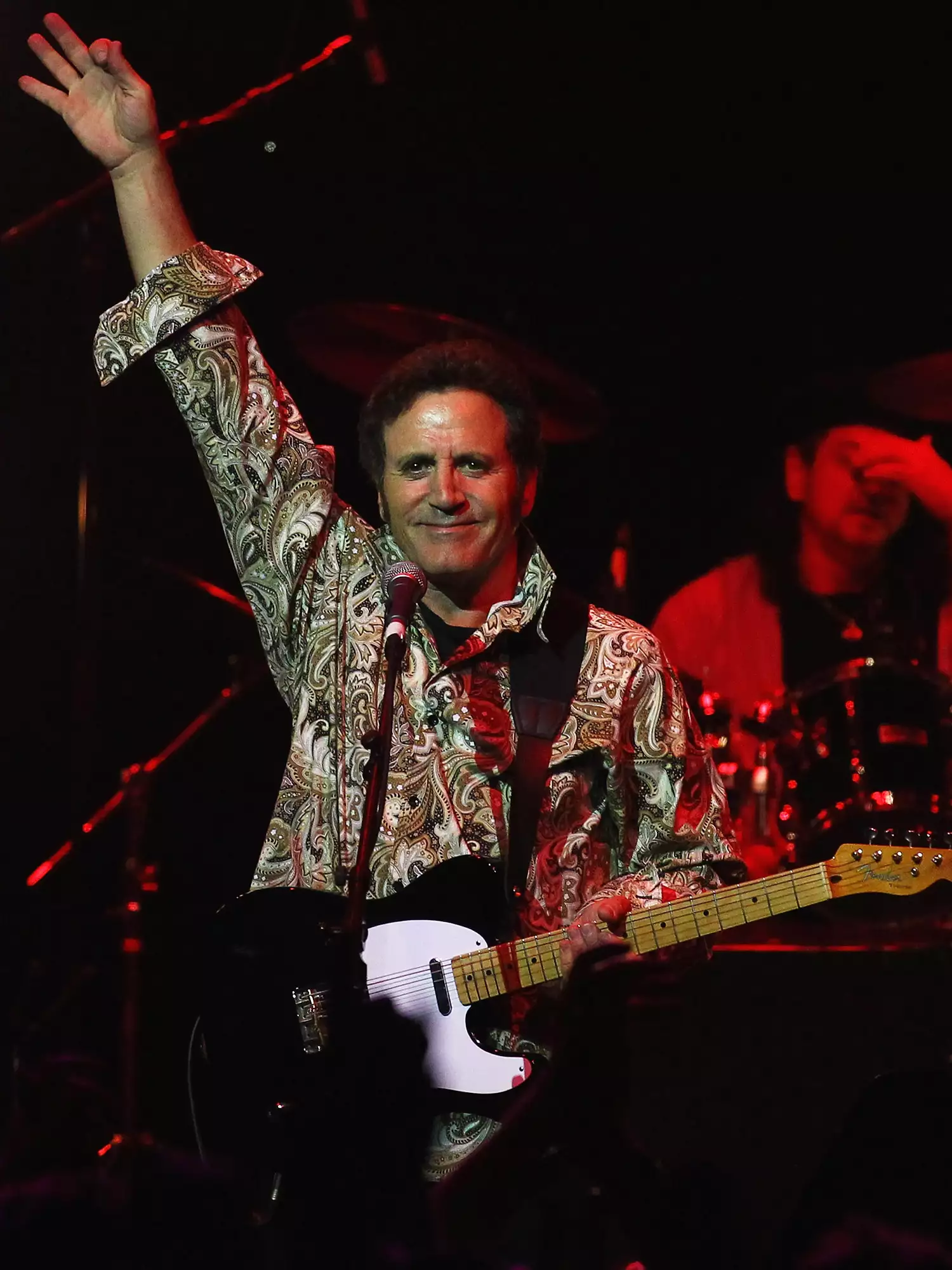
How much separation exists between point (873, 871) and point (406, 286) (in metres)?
3.06

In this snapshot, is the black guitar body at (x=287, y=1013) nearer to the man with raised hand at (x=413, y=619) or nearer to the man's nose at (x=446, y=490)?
the man with raised hand at (x=413, y=619)

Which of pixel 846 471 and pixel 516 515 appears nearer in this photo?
pixel 516 515

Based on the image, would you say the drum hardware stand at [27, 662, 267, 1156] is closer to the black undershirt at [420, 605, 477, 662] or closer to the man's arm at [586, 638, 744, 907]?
the black undershirt at [420, 605, 477, 662]

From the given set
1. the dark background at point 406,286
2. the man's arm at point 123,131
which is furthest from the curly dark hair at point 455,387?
the dark background at point 406,286

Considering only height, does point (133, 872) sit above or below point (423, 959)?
above

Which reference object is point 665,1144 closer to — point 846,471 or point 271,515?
point 271,515

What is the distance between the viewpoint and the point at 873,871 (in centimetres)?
255

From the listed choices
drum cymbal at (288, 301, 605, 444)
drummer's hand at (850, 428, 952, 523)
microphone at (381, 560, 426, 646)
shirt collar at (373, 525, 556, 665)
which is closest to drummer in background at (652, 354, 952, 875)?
drummer's hand at (850, 428, 952, 523)

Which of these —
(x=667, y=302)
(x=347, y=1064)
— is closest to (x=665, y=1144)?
(x=347, y=1064)

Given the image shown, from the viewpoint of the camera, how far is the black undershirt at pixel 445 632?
2.87 m

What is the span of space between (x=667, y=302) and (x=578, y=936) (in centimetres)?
318

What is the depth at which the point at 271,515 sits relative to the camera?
2.80 meters

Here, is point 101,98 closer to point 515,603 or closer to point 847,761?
point 515,603

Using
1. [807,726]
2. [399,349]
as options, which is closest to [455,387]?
[399,349]
